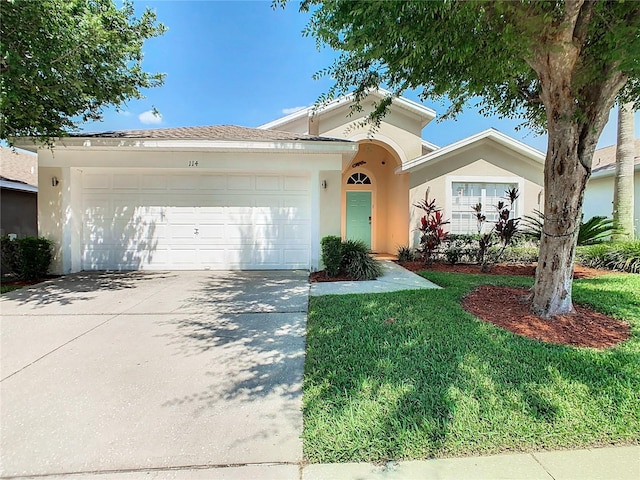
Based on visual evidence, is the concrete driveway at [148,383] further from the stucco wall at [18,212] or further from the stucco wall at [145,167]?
the stucco wall at [18,212]

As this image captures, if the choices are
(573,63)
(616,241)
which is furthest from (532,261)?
(573,63)

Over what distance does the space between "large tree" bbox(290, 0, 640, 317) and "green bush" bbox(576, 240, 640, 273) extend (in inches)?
212

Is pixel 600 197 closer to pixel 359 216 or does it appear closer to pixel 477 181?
pixel 477 181

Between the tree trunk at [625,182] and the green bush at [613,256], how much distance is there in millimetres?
710

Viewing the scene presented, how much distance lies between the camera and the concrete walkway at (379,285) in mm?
6195

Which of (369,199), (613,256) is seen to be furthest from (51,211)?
(613,256)

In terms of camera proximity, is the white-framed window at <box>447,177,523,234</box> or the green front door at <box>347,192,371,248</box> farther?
the green front door at <box>347,192,371,248</box>

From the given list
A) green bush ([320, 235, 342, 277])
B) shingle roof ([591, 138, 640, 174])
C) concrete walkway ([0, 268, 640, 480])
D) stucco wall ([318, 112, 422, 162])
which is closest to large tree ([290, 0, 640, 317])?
concrete walkway ([0, 268, 640, 480])

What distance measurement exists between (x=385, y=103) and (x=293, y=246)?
4.39 meters

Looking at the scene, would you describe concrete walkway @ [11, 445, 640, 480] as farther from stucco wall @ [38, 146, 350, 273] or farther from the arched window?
the arched window

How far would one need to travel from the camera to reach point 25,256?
23.8 feet

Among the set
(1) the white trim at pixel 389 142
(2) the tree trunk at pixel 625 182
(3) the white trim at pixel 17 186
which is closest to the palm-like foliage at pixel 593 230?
(2) the tree trunk at pixel 625 182

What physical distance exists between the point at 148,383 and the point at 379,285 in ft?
15.3

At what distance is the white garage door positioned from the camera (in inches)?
331
